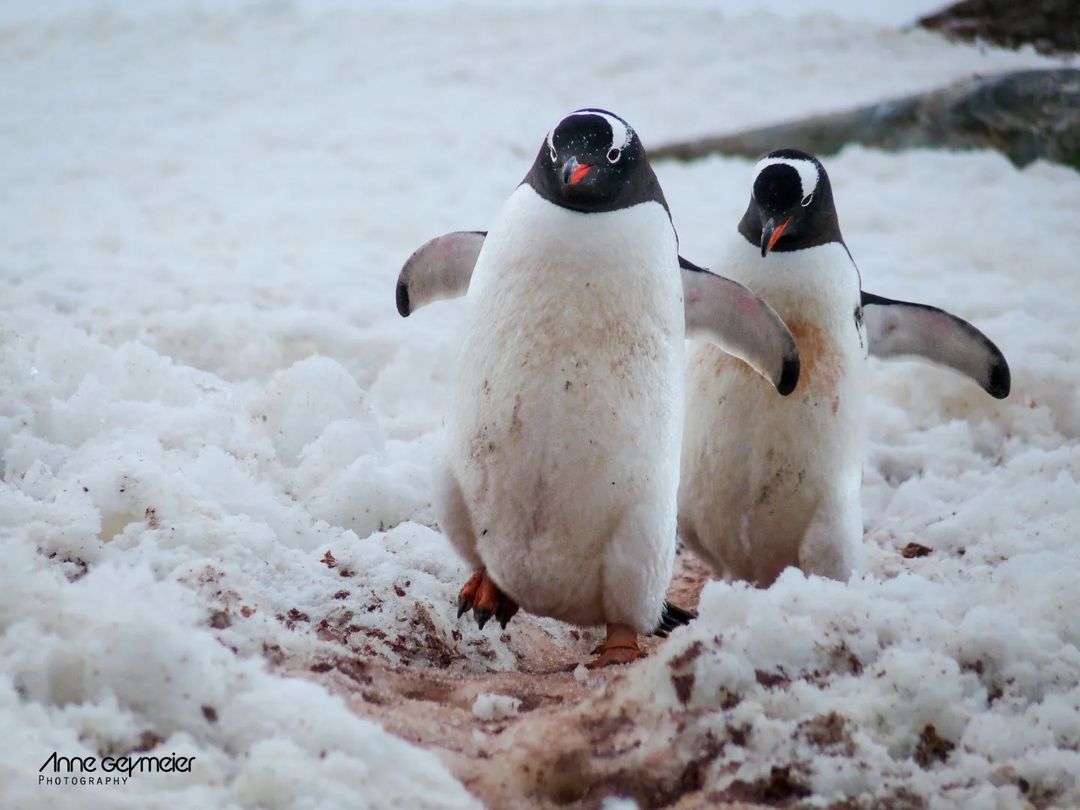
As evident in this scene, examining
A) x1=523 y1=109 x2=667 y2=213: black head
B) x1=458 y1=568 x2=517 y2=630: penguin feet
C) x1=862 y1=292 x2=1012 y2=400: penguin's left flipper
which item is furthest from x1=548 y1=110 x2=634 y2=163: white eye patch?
x1=862 y1=292 x2=1012 y2=400: penguin's left flipper

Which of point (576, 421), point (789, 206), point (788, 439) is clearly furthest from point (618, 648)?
point (789, 206)

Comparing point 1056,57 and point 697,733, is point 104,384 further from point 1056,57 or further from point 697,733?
point 1056,57

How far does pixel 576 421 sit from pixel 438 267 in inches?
29.4

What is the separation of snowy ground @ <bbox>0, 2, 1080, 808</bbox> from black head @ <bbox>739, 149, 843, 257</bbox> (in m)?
0.95

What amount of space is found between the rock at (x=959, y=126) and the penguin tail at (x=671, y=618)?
5.62m

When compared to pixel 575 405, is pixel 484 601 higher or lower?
lower

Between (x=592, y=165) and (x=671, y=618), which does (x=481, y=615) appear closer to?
(x=671, y=618)

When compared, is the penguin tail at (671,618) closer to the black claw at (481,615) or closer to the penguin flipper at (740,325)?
the black claw at (481,615)

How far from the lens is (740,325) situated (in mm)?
2770

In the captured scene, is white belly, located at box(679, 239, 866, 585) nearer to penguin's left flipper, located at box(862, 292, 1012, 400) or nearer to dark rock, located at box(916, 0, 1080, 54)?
penguin's left flipper, located at box(862, 292, 1012, 400)

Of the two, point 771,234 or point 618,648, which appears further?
point 771,234

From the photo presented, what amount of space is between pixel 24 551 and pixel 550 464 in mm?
1086

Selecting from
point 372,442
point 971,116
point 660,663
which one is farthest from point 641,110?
point 660,663

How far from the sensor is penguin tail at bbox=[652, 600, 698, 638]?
2.78 m
